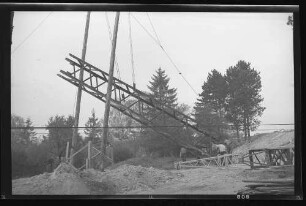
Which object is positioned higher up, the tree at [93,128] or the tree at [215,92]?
the tree at [215,92]

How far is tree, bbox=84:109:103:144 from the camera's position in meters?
4.79

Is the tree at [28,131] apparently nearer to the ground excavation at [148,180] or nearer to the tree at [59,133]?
the tree at [59,133]

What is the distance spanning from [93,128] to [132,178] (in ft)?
2.00

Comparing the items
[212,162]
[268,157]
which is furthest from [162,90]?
[268,157]

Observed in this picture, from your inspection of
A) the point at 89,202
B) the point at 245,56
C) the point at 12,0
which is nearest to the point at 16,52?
the point at 12,0

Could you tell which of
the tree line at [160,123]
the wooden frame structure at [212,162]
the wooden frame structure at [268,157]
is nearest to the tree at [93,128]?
the tree line at [160,123]

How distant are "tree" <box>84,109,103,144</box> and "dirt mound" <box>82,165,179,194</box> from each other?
0.32m

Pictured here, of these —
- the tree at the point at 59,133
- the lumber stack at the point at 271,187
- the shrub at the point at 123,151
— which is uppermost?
the tree at the point at 59,133

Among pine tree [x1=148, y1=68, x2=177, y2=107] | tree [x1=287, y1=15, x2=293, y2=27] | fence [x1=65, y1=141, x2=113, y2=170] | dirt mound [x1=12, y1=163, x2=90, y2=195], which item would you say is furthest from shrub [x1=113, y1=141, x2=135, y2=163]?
tree [x1=287, y1=15, x2=293, y2=27]

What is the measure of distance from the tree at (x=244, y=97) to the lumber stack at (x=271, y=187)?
0.46m

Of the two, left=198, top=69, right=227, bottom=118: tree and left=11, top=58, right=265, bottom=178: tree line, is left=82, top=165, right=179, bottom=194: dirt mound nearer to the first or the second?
left=11, top=58, right=265, bottom=178: tree line

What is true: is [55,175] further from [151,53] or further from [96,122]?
[151,53]

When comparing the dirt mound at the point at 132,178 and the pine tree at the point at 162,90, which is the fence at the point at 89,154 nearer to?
the dirt mound at the point at 132,178

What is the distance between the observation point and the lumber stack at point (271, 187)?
188 inches
